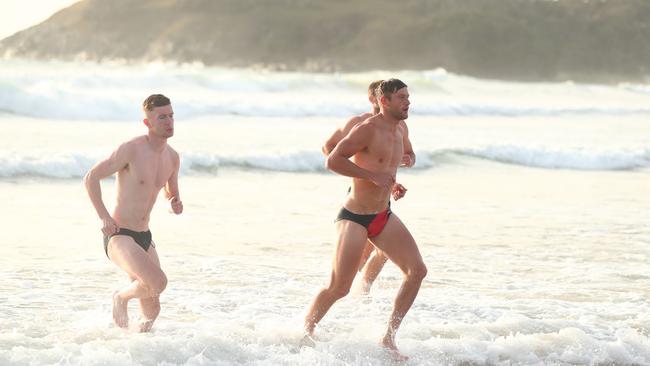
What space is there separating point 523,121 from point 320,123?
8841 mm

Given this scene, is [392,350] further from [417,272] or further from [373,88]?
[373,88]

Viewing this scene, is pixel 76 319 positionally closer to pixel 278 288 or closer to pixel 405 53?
pixel 278 288

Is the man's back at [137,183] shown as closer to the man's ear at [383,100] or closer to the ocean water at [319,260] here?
the ocean water at [319,260]

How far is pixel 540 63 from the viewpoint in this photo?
180m

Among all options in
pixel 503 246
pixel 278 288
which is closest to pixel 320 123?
pixel 503 246

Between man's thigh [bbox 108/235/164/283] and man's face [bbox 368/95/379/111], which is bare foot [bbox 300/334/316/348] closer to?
man's thigh [bbox 108/235/164/283]

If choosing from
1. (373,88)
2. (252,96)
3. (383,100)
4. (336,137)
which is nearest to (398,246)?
(383,100)

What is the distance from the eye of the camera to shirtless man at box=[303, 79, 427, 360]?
7.61 metres

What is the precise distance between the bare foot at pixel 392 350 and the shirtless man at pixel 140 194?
1.57 meters

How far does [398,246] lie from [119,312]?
2.01 meters

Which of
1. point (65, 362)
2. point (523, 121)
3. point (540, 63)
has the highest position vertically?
point (540, 63)

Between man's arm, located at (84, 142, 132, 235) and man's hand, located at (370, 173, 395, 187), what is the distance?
166 centimetres

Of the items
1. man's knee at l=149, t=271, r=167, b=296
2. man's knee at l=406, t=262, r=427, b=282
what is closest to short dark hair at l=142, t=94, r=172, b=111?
man's knee at l=149, t=271, r=167, b=296

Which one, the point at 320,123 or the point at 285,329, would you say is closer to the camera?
the point at 285,329
